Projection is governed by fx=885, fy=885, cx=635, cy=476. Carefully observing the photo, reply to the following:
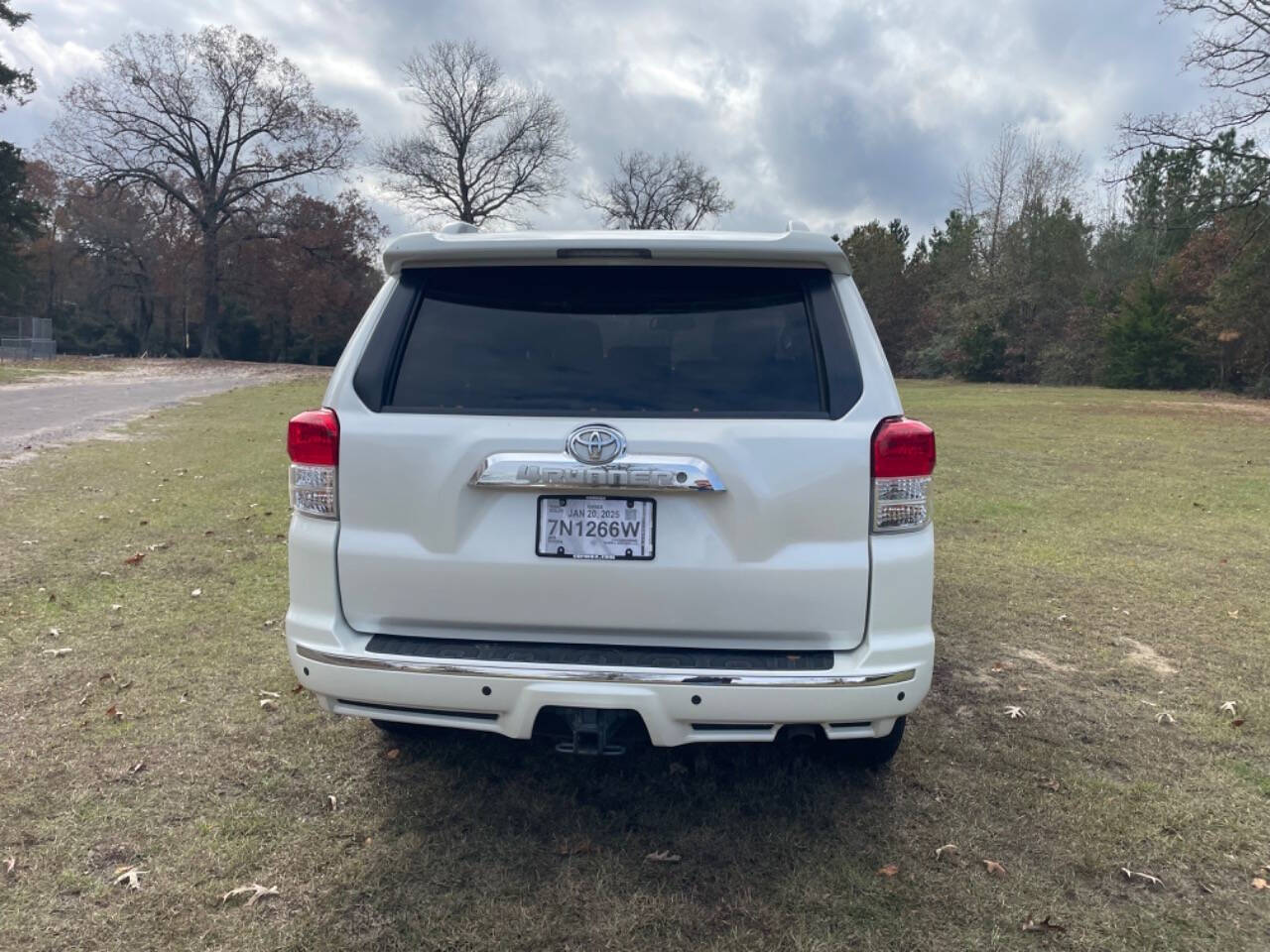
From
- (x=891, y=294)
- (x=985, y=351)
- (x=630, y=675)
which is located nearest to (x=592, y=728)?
(x=630, y=675)

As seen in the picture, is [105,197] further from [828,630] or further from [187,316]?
[828,630]

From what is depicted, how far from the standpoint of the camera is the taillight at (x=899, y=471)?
2.58 metres

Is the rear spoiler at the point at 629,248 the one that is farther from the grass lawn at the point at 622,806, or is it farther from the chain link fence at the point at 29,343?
the chain link fence at the point at 29,343

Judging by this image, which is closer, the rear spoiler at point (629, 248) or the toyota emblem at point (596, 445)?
the toyota emblem at point (596, 445)

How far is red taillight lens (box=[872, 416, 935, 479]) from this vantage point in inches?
101

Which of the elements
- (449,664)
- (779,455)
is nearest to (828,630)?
(779,455)

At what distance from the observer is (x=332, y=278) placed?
51.2m

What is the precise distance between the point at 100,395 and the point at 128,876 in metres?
23.0

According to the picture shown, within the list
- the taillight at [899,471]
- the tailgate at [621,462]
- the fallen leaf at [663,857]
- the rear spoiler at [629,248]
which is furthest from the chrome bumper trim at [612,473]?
the fallen leaf at [663,857]

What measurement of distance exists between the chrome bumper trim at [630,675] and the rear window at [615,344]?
0.75 meters

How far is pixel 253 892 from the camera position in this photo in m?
2.59

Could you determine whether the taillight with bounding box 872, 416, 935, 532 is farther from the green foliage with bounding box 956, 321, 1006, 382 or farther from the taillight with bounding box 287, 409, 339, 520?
the green foliage with bounding box 956, 321, 1006, 382

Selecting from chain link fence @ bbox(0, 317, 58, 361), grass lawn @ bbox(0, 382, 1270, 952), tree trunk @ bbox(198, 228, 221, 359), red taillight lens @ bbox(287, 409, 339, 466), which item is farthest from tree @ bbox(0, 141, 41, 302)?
red taillight lens @ bbox(287, 409, 339, 466)

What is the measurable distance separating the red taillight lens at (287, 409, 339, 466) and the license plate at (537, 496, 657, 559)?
68cm
